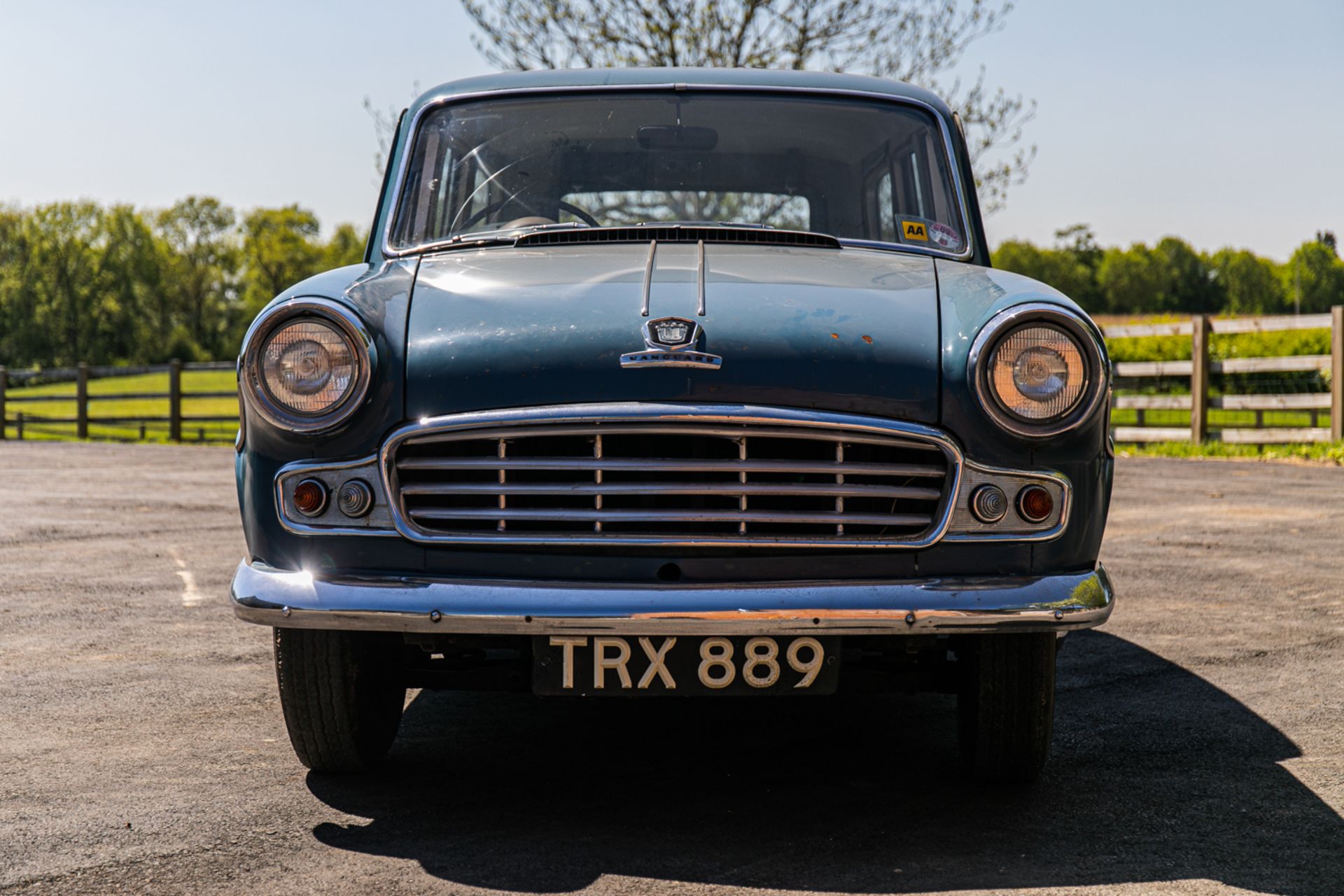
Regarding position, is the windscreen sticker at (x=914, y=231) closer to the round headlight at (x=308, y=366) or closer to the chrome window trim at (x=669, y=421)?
the chrome window trim at (x=669, y=421)

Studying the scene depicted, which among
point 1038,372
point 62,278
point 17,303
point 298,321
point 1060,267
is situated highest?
point 1060,267

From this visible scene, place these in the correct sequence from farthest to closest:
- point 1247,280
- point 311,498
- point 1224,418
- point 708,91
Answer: point 1247,280, point 1224,418, point 708,91, point 311,498

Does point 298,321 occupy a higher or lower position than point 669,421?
higher

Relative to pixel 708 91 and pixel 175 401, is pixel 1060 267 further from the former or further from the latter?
pixel 708 91

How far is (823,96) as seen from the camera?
161 inches

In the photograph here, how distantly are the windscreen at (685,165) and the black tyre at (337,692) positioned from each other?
1.29m

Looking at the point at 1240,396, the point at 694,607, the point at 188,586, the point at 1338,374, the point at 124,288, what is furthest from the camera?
the point at 124,288

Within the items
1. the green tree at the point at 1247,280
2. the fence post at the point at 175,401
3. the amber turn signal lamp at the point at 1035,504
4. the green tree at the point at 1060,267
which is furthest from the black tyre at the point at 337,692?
the green tree at the point at 1247,280

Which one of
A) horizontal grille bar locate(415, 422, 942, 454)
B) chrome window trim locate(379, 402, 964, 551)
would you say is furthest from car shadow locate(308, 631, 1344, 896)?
horizontal grille bar locate(415, 422, 942, 454)

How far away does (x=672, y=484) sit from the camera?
273 cm

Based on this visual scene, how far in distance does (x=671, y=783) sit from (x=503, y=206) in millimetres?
1692

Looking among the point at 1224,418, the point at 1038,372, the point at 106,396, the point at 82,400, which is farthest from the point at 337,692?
the point at 106,396

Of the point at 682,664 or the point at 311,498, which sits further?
the point at 311,498

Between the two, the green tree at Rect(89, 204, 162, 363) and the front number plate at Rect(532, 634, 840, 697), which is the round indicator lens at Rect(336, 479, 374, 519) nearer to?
the front number plate at Rect(532, 634, 840, 697)
